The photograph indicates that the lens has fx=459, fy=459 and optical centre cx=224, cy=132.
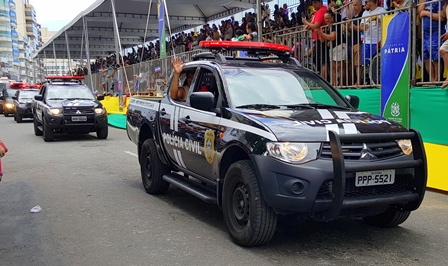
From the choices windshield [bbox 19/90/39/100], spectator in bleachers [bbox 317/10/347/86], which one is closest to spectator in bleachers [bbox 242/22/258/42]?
spectator in bleachers [bbox 317/10/347/86]

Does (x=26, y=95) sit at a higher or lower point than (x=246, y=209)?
higher

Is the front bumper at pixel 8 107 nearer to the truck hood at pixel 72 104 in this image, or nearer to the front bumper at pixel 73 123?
the truck hood at pixel 72 104

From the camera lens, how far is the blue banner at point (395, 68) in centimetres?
768

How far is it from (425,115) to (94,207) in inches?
206

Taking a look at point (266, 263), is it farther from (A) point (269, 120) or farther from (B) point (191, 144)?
(B) point (191, 144)

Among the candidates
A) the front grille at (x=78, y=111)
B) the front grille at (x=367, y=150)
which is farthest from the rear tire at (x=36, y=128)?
the front grille at (x=367, y=150)

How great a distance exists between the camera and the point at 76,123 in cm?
1329

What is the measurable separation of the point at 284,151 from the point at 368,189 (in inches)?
33.8

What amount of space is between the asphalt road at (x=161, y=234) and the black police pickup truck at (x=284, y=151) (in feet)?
0.97

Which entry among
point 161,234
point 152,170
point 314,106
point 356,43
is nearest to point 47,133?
point 152,170

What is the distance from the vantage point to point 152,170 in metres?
6.62

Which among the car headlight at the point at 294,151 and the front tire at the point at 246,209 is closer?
the car headlight at the point at 294,151

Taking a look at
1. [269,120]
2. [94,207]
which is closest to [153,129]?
[94,207]

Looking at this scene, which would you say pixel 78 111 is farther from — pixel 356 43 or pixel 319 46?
pixel 356 43
